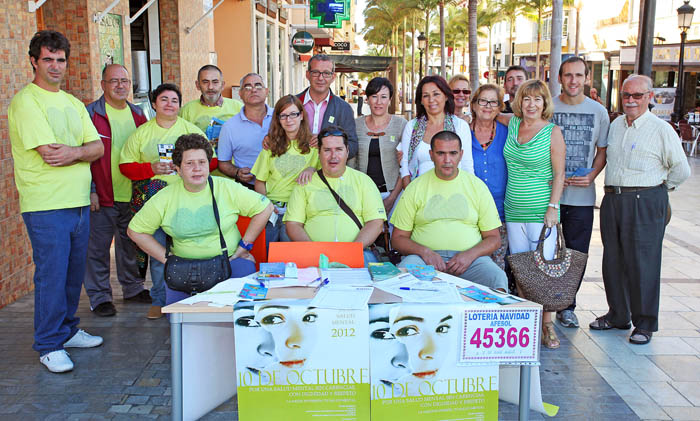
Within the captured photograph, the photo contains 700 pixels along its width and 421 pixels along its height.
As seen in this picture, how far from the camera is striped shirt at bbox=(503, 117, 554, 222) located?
4641 mm

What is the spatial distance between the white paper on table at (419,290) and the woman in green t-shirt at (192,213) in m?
1.16

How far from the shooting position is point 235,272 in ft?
13.9

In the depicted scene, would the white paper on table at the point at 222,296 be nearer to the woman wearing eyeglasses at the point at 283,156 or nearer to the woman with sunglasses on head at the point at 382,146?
the woman wearing eyeglasses at the point at 283,156

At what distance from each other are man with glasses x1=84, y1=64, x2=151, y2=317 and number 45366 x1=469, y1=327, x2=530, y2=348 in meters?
3.35

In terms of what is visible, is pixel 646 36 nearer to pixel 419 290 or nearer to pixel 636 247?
pixel 636 247

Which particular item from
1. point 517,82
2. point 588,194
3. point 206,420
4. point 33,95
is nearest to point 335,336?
point 206,420

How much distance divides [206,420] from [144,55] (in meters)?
7.12

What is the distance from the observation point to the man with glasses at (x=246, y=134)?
17.5ft

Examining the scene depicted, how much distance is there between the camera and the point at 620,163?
484 centimetres

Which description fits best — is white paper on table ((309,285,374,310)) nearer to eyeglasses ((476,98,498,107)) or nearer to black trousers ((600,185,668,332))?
eyeglasses ((476,98,498,107))

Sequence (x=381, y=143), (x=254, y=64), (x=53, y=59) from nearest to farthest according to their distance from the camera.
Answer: (x=53, y=59)
(x=381, y=143)
(x=254, y=64)

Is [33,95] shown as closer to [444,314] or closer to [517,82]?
[444,314]

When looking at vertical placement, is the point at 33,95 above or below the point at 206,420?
above

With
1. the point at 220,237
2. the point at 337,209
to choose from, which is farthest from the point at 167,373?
the point at 337,209
